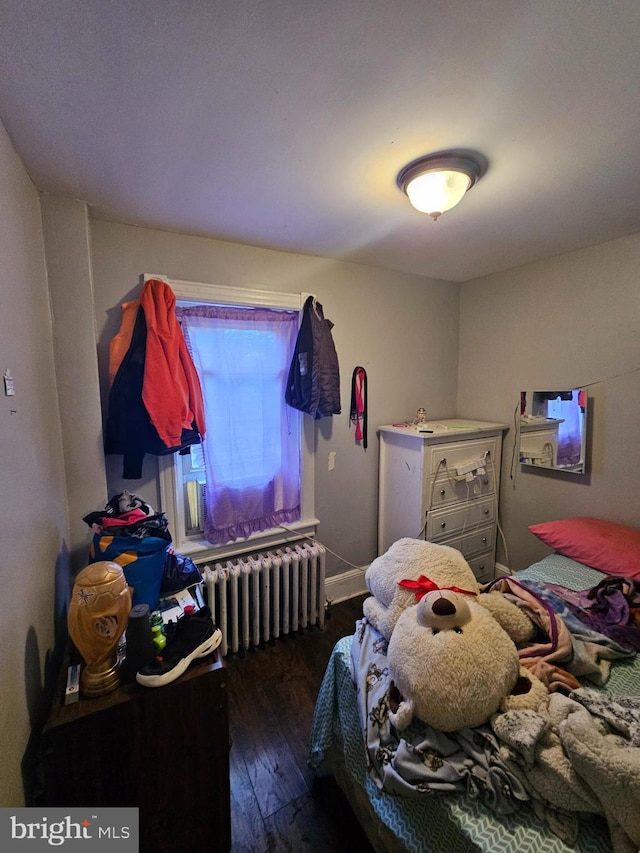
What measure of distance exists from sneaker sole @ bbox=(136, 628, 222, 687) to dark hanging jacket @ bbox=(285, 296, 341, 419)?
1.32m

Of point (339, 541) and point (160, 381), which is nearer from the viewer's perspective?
point (160, 381)

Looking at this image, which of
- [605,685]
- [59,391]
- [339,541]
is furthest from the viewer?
[339,541]

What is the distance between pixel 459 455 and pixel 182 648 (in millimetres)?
1942

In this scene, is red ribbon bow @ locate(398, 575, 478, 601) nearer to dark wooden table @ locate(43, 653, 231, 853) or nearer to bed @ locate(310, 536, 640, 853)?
bed @ locate(310, 536, 640, 853)

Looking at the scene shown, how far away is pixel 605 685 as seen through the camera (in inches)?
44.5

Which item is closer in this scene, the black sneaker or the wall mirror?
the black sneaker

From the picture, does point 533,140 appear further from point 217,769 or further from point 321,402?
point 217,769

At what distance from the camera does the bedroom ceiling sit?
2.57 feet

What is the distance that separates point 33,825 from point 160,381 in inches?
57.0

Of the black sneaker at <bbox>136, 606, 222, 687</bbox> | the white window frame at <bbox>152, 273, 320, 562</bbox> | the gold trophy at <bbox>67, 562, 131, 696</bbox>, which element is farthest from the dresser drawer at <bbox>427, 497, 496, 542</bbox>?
the gold trophy at <bbox>67, 562, 131, 696</bbox>

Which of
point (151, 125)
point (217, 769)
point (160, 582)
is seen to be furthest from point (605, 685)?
point (151, 125)

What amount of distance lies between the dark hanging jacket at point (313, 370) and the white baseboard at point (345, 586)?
48.9 inches

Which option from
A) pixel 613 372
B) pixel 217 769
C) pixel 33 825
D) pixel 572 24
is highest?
pixel 572 24

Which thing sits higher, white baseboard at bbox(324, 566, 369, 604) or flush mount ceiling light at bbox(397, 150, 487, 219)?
flush mount ceiling light at bbox(397, 150, 487, 219)
